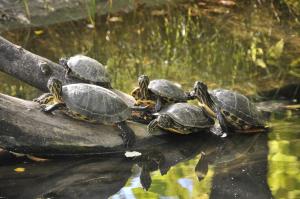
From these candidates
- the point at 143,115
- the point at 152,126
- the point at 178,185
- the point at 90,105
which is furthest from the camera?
the point at 143,115

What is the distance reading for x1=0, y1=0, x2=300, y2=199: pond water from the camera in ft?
12.9

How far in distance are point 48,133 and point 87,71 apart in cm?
97

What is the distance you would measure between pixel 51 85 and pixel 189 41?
4.32m

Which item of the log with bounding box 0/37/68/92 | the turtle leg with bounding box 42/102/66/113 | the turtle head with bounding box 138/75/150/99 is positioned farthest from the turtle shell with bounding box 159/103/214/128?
the log with bounding box 0/37/68/92

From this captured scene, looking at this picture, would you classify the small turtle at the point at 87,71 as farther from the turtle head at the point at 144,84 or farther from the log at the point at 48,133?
the log at the point at 48,133

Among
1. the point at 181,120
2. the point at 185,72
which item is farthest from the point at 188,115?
the point at 185,72

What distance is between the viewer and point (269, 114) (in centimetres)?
548

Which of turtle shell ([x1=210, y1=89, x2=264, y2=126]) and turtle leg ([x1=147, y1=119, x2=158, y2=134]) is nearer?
turtle leg ([x1=147, y1=119, x2=158, y2=134])

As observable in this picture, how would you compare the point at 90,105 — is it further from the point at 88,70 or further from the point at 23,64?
the point at 23,64

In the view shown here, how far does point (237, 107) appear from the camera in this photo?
4852 millimetres

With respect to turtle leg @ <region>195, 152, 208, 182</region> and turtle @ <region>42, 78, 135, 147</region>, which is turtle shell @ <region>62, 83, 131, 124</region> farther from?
turtle leg @ <region>195, 152, 208, 182</region>

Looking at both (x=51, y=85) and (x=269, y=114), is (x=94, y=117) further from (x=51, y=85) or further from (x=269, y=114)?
(x=269, y=114)

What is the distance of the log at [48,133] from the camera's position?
4297 mm

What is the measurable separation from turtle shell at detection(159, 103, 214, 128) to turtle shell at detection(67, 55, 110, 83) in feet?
2.39
